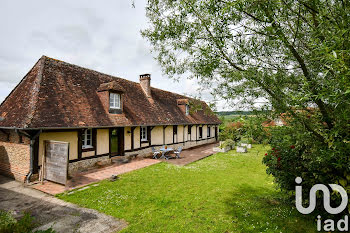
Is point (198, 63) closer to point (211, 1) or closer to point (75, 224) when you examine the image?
point (211, 1)

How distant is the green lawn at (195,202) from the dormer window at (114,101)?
4739mm

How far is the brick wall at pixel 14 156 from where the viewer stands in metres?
8.88

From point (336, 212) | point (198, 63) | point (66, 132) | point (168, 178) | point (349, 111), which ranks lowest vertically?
point (168, 178)

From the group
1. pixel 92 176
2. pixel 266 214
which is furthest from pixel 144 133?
pixel 266 214

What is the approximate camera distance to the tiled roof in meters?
9.19

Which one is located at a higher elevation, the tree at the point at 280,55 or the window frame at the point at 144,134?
the tree at the point at 280,55

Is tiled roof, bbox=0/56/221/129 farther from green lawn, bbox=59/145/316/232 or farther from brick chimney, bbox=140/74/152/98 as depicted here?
green lawn, bbox=59/145/316/232

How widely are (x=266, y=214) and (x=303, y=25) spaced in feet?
18.0

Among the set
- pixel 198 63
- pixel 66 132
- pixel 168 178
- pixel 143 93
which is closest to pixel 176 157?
pixel 168 178

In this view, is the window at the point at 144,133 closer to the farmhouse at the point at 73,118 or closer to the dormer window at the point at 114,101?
the farmhouse at the point at 73,118

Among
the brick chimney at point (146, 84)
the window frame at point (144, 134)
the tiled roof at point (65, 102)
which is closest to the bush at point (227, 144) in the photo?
the tiled roof at point (65, 102)

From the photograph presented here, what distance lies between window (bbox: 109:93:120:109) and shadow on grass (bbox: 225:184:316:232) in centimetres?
909

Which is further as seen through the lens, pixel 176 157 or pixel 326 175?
pixel 176 157

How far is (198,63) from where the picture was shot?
5.51 meters
